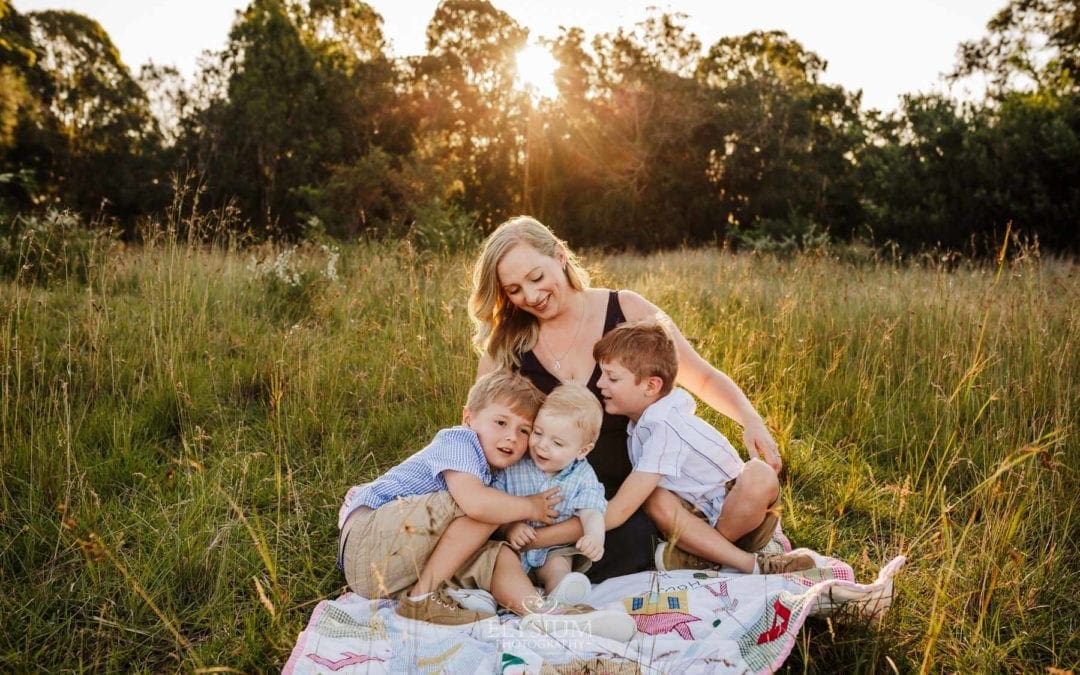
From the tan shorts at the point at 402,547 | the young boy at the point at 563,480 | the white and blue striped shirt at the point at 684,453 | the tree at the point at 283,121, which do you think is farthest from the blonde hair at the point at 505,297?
the tree at the point at 283,121

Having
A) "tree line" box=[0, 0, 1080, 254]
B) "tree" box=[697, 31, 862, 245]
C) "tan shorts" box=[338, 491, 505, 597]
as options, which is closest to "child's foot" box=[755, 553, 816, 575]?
"tan shorts" box=[338, 491, 505, 597]

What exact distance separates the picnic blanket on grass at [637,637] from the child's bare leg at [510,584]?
6 centimetres

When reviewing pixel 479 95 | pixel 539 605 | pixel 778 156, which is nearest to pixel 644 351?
pixel 539 605

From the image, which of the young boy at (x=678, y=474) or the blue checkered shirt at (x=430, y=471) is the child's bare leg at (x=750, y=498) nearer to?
the young boy at (x=678, y=474)

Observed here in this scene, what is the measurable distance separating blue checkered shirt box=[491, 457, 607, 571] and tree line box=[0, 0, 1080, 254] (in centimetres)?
1176

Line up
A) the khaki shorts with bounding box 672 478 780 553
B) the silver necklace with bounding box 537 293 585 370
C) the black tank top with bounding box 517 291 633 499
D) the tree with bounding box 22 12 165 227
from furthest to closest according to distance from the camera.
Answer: the tree with bounding box 22 12 165 227, the silver necklace with bounding box 537 293 585 370, the black tank top with bounding box 517 291 633 499, the khaki shorts with bounding box 672 478 780 553

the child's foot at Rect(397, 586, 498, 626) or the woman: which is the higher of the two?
the woman

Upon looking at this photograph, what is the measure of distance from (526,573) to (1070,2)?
19.2 meters

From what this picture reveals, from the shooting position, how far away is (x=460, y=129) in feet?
63.2

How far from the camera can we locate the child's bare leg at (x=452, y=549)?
251 centimetres

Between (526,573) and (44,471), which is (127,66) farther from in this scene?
(526,573)

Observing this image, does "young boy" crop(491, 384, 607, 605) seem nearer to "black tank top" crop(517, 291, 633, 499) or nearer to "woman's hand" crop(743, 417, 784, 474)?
"black tank top" crop(517, 291, 633, 499)

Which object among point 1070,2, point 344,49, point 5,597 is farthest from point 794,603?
point 344,49

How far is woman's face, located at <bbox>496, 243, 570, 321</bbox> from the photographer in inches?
122
